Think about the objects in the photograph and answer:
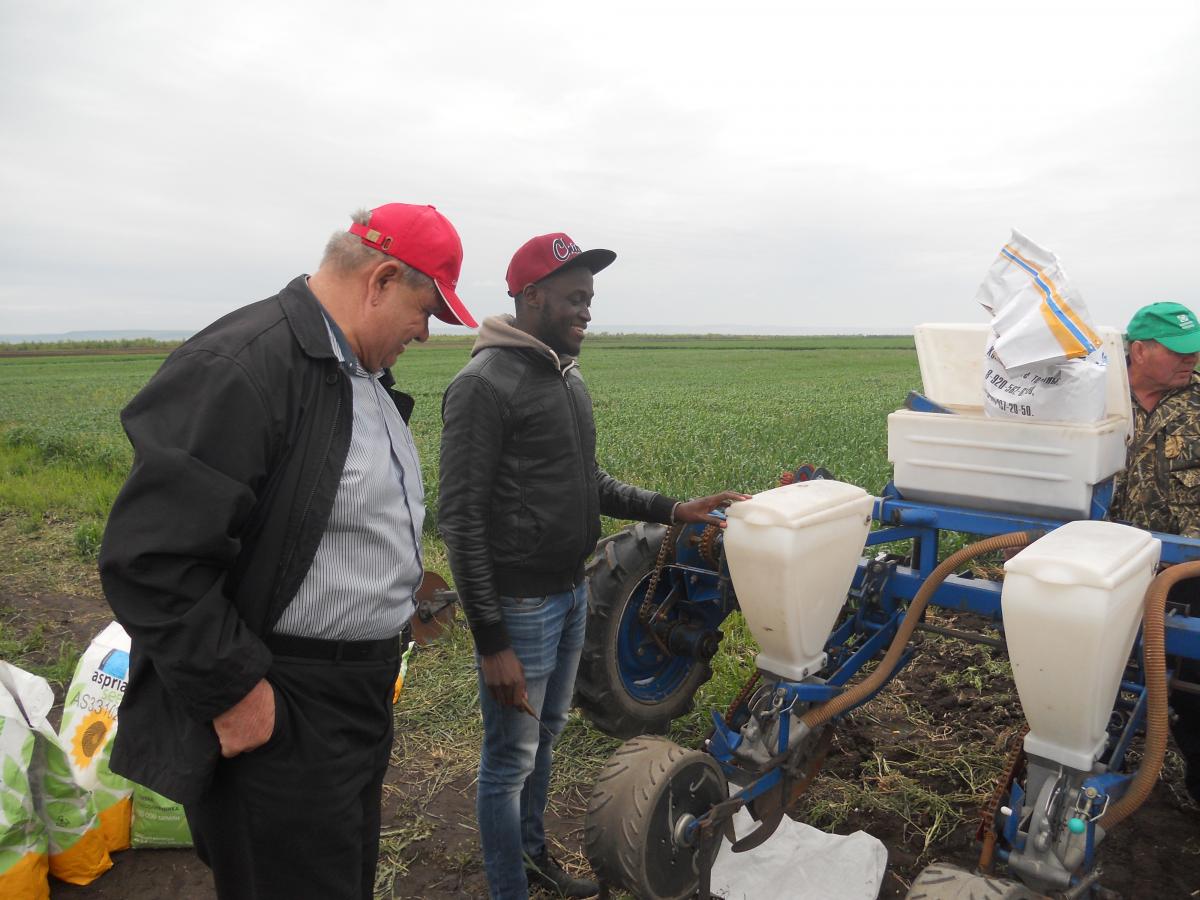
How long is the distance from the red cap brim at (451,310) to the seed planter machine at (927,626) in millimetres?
1019

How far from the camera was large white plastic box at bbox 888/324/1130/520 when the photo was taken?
2848mm

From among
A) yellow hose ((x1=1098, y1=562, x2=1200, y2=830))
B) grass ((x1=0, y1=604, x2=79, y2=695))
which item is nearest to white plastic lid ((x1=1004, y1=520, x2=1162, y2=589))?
yellow hose ((x1=1098, y1=562, x2=1200, y2=830))

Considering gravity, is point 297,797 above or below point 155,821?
above

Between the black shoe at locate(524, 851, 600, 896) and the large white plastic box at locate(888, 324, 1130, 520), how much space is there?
6.25 feet

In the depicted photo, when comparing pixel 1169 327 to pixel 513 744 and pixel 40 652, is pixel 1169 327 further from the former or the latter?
pixel 40 652

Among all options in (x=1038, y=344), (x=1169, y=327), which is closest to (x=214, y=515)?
(x=1038, y=344)

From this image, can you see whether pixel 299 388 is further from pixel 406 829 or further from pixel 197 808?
pixel 406 829

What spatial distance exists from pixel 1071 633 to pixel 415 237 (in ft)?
6.00

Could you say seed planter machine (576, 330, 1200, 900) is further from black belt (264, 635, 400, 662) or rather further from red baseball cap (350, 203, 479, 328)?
red baseball cap (350, 203, 479, 328)

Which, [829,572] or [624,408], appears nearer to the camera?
[829,572]

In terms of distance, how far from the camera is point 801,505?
2527mm

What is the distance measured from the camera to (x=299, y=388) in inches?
72.0

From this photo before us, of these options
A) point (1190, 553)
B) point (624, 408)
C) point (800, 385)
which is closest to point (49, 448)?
point (624, 408)

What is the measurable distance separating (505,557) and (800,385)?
24.2 metres
